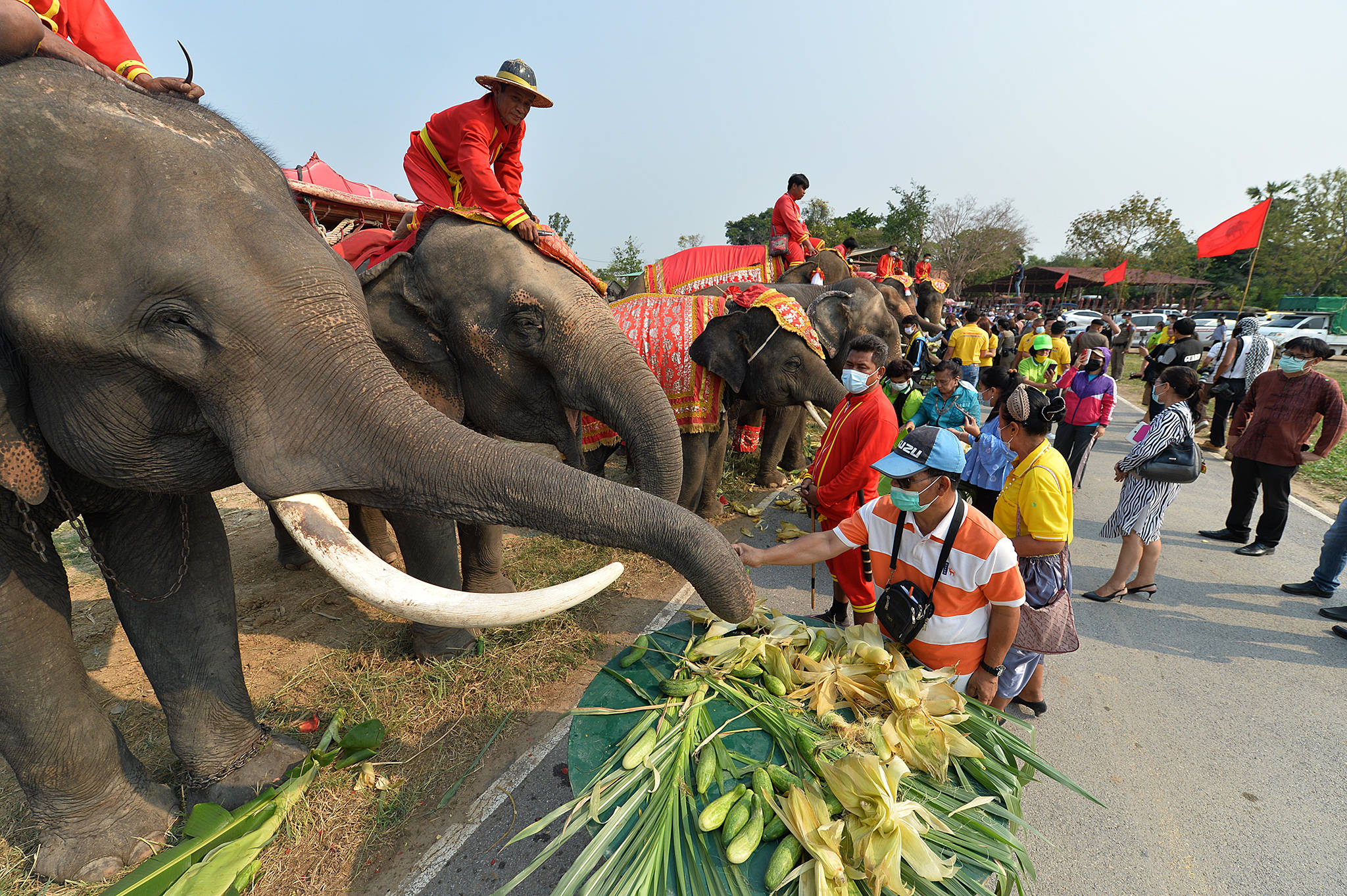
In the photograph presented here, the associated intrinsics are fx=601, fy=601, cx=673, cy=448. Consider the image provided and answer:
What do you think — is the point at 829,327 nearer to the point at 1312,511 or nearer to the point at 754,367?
the point at 754,367

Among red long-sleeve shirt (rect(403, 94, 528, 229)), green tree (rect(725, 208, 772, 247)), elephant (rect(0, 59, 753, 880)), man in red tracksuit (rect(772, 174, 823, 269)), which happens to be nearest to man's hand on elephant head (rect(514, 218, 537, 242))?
red long-sleeve shirt (rect(403, 94, 528, 229))

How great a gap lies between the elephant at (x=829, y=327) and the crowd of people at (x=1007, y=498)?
0.72 metres

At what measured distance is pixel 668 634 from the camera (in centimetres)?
254

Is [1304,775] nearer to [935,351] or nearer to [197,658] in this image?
[197,658]

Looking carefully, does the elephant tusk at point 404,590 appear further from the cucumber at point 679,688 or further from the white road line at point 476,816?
the white road line at point 476,816

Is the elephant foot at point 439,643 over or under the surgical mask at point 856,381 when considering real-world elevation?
under

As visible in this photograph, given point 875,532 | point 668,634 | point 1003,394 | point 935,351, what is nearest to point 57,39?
point 668,634

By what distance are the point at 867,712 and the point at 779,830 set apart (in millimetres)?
586

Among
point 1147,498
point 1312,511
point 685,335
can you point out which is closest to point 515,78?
point 685,335

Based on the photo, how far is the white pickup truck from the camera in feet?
67.8

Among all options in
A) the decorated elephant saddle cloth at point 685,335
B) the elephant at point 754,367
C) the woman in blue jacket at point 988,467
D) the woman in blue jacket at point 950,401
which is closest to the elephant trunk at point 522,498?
the decorated elephant saddle cloth at point 685,335

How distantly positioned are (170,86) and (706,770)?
262cm

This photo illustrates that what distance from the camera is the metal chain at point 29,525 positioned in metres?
1.79

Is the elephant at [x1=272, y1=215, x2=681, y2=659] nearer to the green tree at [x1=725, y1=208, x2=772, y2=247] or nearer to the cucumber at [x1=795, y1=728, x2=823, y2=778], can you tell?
the cucumber at [x1=795, y1=728, x2=823, y2=778]
